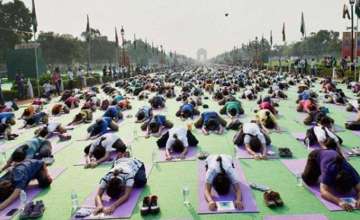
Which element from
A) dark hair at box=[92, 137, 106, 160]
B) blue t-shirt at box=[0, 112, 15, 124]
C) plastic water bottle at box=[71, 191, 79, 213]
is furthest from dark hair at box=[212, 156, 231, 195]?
blue t-shirt at box=[0, 112, 15, 124]

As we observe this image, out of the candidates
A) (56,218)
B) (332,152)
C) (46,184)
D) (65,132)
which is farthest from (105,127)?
(332,152)

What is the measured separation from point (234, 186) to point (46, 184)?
14.0 feet

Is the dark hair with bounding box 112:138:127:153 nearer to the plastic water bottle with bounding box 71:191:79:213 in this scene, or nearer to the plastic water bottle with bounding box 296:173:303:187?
the plastic water bottle with bounding box 71:191:79:213

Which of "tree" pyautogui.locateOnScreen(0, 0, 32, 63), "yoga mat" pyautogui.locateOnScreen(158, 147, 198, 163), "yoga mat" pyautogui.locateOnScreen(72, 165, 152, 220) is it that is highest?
"tree" pyautogui.locateOnScreen(0, 0, 32, 63)

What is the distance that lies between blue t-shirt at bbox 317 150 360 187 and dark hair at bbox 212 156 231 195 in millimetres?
1743

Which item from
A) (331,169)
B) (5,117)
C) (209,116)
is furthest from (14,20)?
(331,169)

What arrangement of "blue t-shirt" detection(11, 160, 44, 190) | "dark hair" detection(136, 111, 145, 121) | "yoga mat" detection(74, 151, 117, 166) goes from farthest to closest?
"dark hair" detection(136, 111, 145, 121)
"yoga mat" detection(74, 151, 117, 166)
"blue t-shirt" detection(11, 160, 44, 190)

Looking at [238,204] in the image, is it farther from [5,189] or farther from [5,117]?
[5,117]

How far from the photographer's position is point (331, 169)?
761 centimetres

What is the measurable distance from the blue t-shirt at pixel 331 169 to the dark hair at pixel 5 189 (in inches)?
236

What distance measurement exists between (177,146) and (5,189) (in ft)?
15.8

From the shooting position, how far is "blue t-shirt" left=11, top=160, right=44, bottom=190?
8531 millimetres

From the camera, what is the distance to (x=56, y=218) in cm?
774

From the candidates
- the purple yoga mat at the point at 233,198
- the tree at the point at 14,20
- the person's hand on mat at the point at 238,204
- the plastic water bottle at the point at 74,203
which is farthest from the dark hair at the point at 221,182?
the tree at the point at 14,20
